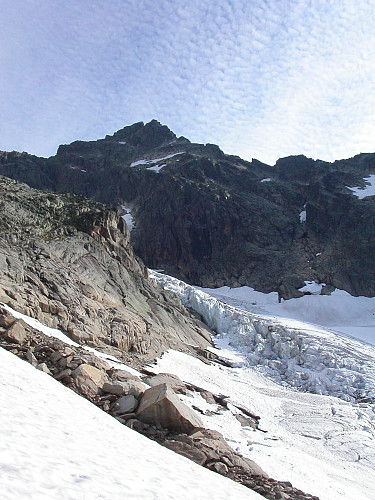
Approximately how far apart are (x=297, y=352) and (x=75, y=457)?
32440 mm

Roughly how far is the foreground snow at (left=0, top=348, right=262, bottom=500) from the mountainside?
62869 mm

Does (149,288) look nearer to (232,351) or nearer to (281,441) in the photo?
(232,351)

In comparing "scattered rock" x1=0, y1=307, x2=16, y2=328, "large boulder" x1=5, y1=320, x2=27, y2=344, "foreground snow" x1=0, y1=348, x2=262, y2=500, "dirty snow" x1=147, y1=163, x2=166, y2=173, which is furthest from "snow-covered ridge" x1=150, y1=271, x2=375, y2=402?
"dirty snow" x1=147, y1=163, x2=166, y2=173

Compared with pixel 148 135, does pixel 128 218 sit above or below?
below

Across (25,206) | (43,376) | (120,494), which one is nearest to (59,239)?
(25,206)

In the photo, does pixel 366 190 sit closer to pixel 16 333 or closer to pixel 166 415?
pixel 166 415

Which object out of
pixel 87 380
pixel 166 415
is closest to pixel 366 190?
pixel 166 415

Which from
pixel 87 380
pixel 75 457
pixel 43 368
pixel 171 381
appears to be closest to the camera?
pixel 75 457

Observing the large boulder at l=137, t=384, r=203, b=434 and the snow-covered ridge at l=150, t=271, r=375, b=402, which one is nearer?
the large boulder at l=137, t=384, r=203, b=434

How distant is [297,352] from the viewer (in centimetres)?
3462

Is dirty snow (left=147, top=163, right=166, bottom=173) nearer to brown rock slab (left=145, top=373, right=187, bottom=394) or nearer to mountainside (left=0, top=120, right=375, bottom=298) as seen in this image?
mountainside (left=0, top=120, right=375, bottom=298)

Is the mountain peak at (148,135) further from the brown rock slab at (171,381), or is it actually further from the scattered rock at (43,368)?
the scattered rock at (43,368)

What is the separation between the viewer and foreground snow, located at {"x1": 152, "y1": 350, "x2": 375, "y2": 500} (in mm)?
11508

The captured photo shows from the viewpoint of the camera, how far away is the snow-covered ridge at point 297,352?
29234 millimetres
